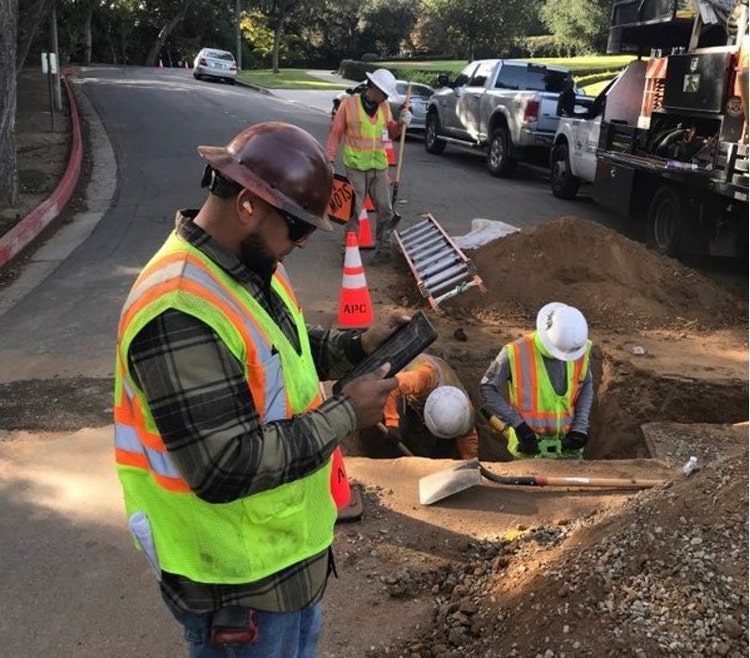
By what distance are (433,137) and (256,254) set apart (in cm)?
1717

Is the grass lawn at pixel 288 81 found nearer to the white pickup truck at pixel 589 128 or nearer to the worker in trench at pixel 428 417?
the white pickup truck at pixel 589 128

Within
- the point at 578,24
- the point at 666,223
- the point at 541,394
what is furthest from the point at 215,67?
the point at 541,394

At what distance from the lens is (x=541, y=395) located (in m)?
5.27

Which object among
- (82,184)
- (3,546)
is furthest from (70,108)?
(3,546)

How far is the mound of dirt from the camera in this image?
8.24 m

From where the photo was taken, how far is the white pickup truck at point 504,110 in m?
14.4

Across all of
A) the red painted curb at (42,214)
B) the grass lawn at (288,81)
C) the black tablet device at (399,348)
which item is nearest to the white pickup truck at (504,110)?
the red painted curb at (42,214)

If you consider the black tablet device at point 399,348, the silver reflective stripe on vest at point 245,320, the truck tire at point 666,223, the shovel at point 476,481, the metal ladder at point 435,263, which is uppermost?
the silver reflective stripe on vest at point 245,320

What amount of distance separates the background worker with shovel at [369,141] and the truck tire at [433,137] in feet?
28.9

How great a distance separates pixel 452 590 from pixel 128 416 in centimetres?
213

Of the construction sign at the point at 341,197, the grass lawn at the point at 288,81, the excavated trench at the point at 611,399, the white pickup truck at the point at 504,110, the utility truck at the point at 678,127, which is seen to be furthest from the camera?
the grass lawn at the point at 288,81

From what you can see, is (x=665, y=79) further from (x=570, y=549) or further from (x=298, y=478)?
(x=298, y=478)

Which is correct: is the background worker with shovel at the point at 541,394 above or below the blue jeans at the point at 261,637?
below

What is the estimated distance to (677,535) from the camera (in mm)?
3229
